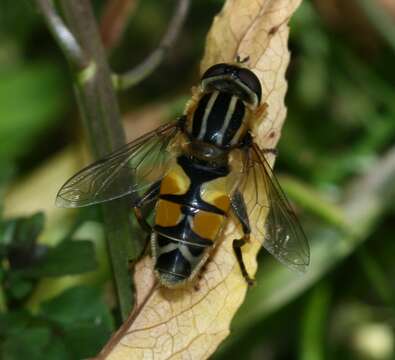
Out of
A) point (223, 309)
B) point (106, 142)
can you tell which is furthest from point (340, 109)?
point (223, 309)

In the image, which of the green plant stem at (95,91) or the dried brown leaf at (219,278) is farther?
the green plant stem at (95,91)

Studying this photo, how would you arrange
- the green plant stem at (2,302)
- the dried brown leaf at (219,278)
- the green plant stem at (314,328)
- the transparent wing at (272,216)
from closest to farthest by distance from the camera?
the dried brown leaf at (219,278)
the transparent wing at (272,216)
the green plant stem at (2,302)
the green plant stem at (314,328)

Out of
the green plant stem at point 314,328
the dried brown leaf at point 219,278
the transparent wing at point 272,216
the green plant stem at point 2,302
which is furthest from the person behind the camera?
the green plant stem at point 314,328

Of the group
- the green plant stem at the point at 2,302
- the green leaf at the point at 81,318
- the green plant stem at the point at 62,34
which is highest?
the green plant stem at the point at 62,34

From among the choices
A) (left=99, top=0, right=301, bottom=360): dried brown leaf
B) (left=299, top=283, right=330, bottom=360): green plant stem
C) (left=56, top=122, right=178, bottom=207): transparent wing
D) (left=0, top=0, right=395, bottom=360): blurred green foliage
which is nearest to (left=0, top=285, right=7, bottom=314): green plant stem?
(left=0, top=0, right=395, bottom=360): blurred green foliage

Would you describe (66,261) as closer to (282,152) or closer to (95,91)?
(95,91)

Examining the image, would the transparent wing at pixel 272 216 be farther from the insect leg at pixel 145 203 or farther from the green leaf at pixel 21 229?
the green leaf at pixel 21 229

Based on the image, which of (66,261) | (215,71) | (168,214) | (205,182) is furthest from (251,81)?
(66,261)

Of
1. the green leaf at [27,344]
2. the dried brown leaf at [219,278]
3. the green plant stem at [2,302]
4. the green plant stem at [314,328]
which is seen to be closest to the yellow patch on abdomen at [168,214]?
the dried brown leaf at [219,278]
